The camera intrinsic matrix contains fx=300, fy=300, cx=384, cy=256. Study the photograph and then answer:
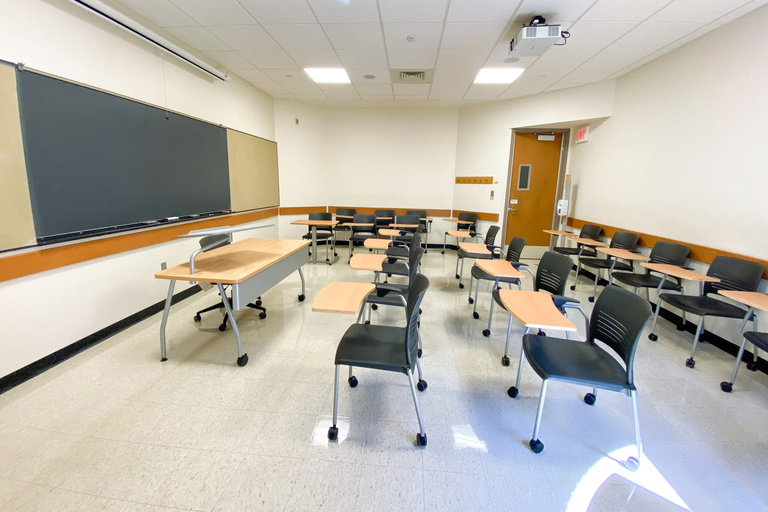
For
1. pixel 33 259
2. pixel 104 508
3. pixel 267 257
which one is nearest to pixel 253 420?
pixel 104 508

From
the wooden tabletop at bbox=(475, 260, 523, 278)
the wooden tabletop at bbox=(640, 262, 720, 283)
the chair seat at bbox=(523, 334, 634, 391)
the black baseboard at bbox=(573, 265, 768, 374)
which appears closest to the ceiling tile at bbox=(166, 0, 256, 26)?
the wooden tabletop at bbox=(475, 260, 523, 278)

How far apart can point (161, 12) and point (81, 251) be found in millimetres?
2519

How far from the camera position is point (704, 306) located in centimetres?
273

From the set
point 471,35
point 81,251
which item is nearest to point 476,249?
point 471,35

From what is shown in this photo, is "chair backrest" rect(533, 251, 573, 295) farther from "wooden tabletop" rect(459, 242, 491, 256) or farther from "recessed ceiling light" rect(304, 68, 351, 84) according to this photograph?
"recessed ceiling light" rect(304, 68, 351, 84)

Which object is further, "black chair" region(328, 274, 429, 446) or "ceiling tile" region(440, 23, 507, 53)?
"ceiling tile" region(440, 23, 507, 53)

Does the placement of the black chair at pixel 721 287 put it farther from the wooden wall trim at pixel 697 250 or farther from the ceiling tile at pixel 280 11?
the ceiling tile at pixel 280 11

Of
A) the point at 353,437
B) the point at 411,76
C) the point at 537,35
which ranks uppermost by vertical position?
the point at 411,76

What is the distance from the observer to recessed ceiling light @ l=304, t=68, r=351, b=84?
4.60 m

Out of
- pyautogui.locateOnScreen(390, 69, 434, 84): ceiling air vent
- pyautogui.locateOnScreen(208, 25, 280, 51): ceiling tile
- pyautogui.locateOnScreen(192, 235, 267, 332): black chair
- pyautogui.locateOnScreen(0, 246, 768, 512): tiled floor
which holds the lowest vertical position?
pyautogui.locateOnScreen(0, 246, 768, 512): tiled floor

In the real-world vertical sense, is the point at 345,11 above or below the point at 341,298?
above

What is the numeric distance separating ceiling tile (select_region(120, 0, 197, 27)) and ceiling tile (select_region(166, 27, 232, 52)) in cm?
11

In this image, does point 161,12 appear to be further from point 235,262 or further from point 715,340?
point 715,340

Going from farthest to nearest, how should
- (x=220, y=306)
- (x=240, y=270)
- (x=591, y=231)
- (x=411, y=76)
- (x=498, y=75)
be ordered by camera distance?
(x=591, y=231), (x=411, y=76), (x=498, y=75), (x=220, y=306), (x=240, y=270)
